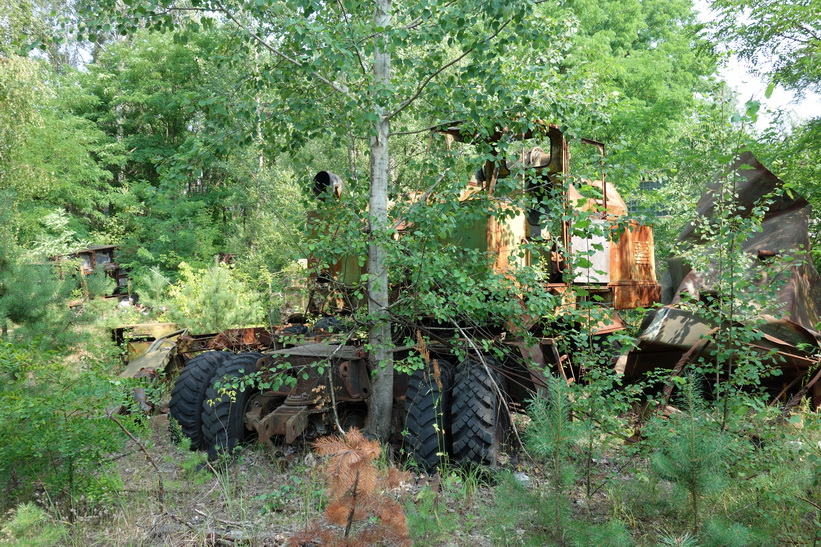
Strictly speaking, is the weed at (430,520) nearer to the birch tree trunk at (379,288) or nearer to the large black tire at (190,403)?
the birch tree trunk at (379,288)

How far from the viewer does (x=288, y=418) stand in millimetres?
4941

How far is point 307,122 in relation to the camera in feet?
17.5

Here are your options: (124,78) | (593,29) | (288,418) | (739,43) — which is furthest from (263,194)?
(124,78)

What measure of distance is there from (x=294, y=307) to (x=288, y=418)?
717 centimetres

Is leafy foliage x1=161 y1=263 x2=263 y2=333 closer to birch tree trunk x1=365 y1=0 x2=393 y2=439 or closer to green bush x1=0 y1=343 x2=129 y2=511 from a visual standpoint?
birch tree trunk x1=365 y1=0 x2=393 y2=439

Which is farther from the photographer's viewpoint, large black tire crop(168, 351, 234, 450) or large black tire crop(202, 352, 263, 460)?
large black tire crop(168, 351, 234, 450)

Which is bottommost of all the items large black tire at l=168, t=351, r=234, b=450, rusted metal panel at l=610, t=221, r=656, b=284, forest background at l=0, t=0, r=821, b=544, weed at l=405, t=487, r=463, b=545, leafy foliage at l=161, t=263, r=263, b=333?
weed at l=405, t=487, r=463, b=545

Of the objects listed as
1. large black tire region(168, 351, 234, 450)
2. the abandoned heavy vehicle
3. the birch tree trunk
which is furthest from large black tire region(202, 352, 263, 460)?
the birch tree trunk

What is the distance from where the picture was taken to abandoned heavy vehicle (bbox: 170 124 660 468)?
4.64m

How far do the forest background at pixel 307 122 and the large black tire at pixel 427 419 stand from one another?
0.87 meters

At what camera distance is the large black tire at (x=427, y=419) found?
4.78 meters

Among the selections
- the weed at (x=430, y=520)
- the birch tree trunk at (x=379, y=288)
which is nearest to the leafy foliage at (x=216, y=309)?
the birch tree trunk at (x=379, y=288)

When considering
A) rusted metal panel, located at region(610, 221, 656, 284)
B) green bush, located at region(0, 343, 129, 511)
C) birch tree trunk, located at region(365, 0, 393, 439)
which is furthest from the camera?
rusted metal panel, located at region(610, 221, 656, 284)

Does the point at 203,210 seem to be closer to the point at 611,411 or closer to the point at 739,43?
the point at 739,43
